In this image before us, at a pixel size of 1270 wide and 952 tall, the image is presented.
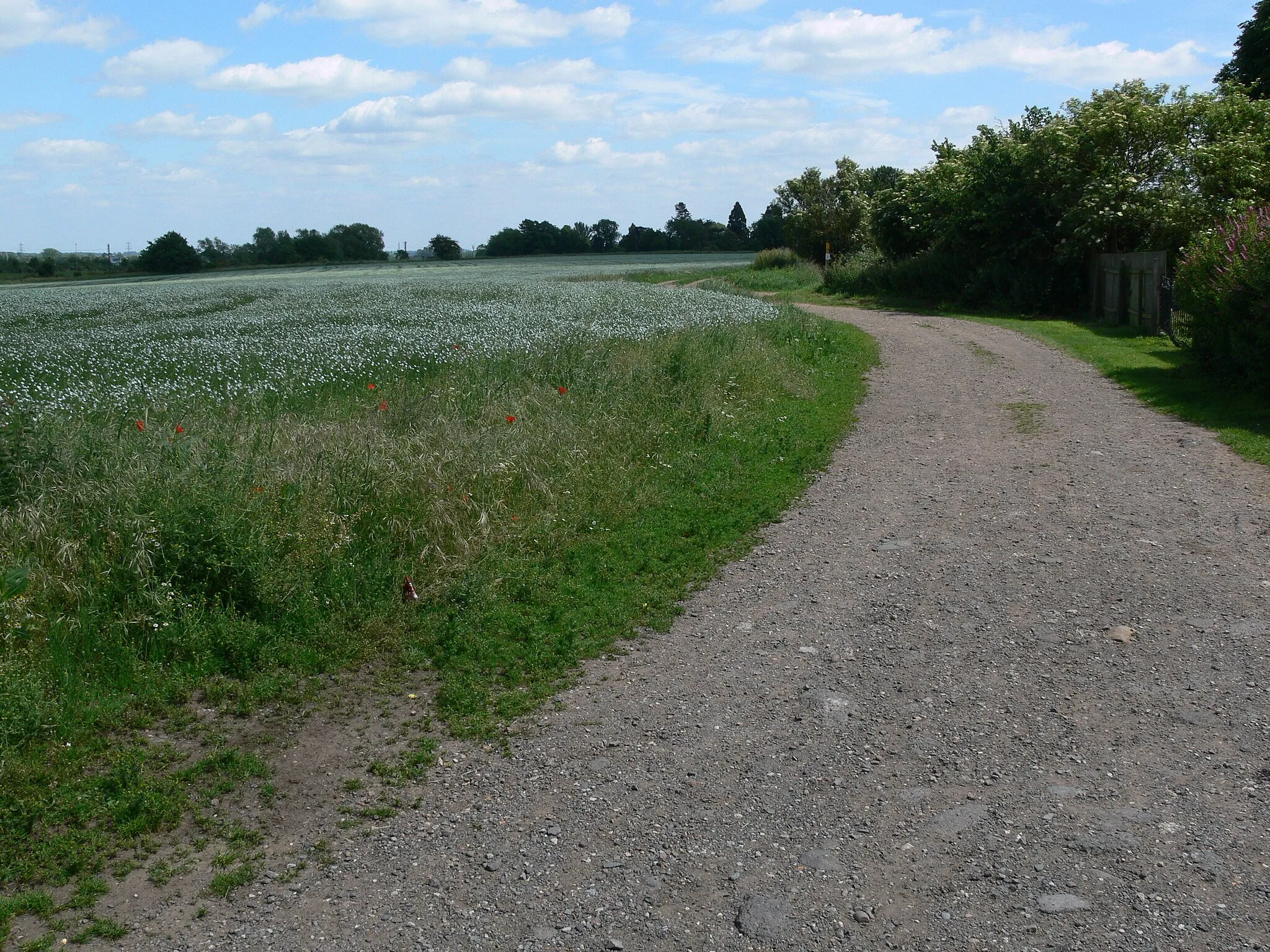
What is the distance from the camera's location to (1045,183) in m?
27.4

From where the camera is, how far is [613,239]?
10719 centimetres

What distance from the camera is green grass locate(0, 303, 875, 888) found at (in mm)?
4663

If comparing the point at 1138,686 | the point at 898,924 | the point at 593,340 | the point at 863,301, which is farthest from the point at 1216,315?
the point at 863,301

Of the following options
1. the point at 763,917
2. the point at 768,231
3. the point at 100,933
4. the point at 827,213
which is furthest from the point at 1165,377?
the point at 768,231

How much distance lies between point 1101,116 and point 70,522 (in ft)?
83.0

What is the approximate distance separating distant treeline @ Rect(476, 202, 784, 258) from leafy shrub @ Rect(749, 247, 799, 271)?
138 feet

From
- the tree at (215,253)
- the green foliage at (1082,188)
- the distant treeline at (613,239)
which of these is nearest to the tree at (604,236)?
the distant treeline at (613,239)

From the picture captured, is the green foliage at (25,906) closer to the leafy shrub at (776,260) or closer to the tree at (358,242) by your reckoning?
the leafy shrub at (776,260)

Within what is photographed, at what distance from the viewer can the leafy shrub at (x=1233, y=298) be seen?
1253cm

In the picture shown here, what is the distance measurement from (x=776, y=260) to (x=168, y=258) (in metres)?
39.5

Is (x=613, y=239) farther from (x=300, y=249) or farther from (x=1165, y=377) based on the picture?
(x=1165, y=377)

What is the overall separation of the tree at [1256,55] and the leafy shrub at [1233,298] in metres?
24.3

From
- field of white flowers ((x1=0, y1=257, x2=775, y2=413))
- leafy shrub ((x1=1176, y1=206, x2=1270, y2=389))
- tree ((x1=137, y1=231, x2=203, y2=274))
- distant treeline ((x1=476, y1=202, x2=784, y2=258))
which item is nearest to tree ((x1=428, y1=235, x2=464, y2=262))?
distant treeline ((x1=476, y1=202, x2=784, y2=258))

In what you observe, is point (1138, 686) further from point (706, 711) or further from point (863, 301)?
point (863, 301)
